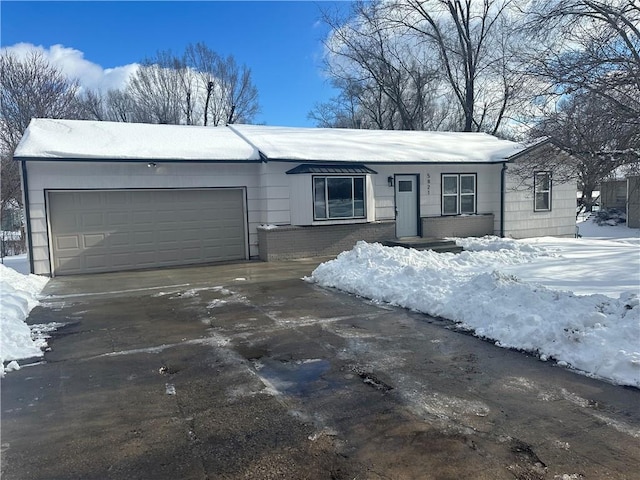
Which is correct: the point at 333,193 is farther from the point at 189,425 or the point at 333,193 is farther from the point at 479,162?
the point at 189,425

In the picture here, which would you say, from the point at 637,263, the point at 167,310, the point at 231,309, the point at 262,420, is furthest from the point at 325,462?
the point at 637,263

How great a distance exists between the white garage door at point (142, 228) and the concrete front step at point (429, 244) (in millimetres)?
4885

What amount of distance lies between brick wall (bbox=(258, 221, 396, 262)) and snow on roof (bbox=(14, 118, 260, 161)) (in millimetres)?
2511

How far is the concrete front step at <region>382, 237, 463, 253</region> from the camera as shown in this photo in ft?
46.5

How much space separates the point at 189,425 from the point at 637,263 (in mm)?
9901

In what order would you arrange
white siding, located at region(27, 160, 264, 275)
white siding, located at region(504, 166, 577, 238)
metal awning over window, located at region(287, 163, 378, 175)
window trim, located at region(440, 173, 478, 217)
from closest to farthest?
white siding, located at region(27, 160, 264, 275), metal awning over window, located at region(287, 163, 378, 175), window trim, located at region(440, 173, 478, 217), white siding, located at region(504, 166, 577, 238)

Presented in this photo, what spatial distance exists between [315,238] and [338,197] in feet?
4.96

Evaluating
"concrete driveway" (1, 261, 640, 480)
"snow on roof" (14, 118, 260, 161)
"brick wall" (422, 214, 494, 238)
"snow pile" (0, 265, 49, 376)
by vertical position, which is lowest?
"concrete driveway" (1, 261, 640, 480)

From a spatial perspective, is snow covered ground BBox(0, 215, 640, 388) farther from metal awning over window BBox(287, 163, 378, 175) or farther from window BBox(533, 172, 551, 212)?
window BBox(533, 172, 551, 212)

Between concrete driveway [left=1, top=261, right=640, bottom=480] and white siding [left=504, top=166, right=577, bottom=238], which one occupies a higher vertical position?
white siding [left=504, top=166, right=577, bottom=238]

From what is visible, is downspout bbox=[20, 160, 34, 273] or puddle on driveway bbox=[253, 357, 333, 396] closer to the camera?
puddle on driveway bbox=[253, 357, 333, 396]

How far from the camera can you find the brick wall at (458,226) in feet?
52.9

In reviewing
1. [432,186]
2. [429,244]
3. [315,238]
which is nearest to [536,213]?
[432,186]

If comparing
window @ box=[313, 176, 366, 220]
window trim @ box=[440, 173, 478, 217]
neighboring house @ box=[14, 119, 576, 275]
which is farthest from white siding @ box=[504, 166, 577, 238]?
window @ box=[313, 176, 366, 220]
